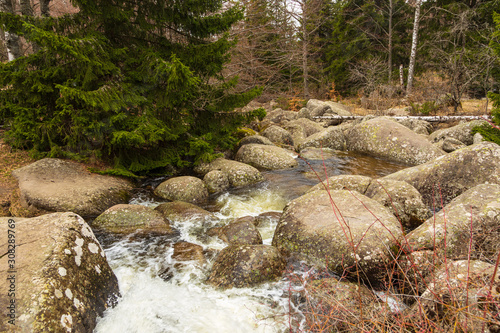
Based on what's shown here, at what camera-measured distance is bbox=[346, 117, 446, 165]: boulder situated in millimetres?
7902

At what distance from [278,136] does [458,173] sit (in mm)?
6576

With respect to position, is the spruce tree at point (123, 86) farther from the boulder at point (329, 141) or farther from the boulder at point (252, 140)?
the boulder at point (329, 141)

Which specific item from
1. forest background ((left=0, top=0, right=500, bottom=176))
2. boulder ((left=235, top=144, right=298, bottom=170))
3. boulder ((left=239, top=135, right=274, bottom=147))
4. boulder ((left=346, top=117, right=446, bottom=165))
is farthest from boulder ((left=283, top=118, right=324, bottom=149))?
forest background ((left=0, top=0, right=500, bottom=176))

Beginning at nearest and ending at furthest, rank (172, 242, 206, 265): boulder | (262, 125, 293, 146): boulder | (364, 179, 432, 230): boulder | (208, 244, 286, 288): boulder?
(208, 244, 286, 288): boulder, (172, 242, 206, 265): boulder, (364, 179, 432, 230): boulder, (262, 125, 293, 146): boulder

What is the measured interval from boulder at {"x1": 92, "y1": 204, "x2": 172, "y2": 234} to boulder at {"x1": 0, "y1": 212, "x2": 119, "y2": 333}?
140cm

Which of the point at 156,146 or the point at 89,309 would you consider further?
the point at 156,146

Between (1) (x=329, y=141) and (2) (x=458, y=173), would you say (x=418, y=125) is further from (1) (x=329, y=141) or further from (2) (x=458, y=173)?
(2) (x=458, y=173)

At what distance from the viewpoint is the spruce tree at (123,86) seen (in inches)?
217

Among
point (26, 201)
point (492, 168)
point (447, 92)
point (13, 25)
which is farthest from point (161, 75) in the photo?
point (447, 92)

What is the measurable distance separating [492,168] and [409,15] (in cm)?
2048

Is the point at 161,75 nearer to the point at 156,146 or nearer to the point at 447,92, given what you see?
the point at 156,146

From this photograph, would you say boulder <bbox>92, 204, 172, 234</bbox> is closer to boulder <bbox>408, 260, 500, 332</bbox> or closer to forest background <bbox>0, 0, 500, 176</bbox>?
forest background <bbox>0, 0, 500, 176</bbox>

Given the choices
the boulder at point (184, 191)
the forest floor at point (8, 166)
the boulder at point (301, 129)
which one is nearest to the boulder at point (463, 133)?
the boulder at point (301, 129)

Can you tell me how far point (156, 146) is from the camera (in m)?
6.96
